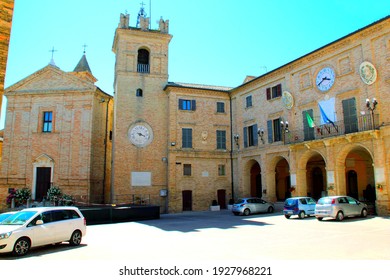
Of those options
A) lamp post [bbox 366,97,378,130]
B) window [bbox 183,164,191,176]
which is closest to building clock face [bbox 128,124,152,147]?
window [bbox 183,164,191,176]

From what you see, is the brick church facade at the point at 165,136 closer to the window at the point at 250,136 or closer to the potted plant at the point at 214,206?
the window at the point at 250,136

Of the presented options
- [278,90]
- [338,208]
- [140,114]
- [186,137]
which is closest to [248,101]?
[278,90]

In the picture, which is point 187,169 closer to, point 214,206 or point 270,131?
point 214,206

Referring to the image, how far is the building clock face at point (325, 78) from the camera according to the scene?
75.4 ft

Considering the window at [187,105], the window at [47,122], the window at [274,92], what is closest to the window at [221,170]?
the window at [187,105]

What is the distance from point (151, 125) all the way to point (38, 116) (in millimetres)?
10334

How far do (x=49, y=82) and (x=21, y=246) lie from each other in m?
24.0

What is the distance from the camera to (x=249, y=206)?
24297mm

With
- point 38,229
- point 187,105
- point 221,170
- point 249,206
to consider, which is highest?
point 187,105

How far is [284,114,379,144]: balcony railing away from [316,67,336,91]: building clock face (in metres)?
2.80

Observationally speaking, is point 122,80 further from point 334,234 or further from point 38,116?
point 334,234

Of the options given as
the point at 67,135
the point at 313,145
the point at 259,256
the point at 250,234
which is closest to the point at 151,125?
the point at 67,135

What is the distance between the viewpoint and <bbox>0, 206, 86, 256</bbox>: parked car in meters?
9.77

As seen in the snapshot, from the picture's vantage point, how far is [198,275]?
23.4ft
